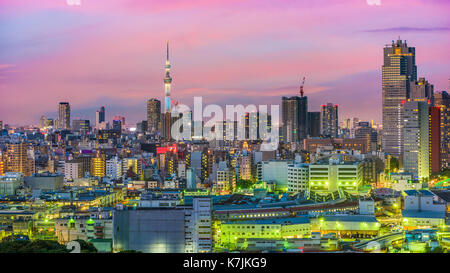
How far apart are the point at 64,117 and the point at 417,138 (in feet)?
48.4

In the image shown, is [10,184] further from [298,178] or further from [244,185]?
[298,178]

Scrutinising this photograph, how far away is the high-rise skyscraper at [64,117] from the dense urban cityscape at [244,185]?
0.31 ft

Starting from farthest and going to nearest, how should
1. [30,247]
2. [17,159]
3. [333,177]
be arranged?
1. [17,159]
2. [333,177]
3. [30,247]

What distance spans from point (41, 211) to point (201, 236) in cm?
418

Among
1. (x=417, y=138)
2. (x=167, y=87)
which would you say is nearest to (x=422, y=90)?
(x=417, y=138)

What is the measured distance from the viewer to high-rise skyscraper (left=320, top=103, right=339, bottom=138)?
29.8m

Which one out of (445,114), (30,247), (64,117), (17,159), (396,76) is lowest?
(30,247)

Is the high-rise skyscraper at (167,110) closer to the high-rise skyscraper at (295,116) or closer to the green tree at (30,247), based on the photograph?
the high-rise skyscraper at (295,116)

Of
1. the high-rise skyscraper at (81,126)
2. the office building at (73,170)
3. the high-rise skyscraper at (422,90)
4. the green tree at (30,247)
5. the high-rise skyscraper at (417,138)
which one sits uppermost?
the high-rise skyscraper at (422,90)

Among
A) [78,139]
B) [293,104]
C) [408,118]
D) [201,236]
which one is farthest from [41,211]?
[293,104]

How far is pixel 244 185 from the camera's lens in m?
13.5

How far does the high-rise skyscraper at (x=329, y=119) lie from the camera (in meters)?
29.8

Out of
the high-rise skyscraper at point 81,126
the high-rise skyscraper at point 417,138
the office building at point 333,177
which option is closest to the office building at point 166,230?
the office building at point 333,177
